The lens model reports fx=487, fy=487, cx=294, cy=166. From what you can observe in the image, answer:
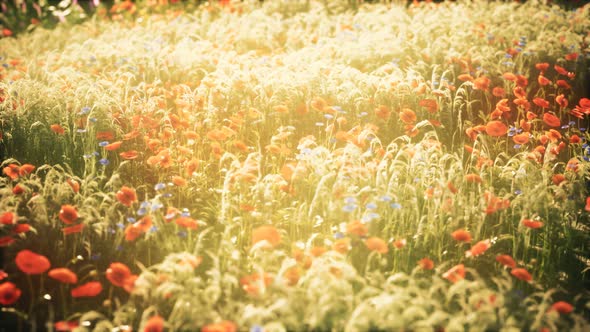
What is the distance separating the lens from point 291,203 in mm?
3006

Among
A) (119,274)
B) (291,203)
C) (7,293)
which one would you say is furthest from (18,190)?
(291,203)

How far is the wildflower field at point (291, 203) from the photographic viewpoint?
207 centimetres

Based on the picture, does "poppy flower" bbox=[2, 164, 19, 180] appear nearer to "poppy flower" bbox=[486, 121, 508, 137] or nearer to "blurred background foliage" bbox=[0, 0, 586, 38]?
"poppy flower" bbox=[486, 121, 508, 137]

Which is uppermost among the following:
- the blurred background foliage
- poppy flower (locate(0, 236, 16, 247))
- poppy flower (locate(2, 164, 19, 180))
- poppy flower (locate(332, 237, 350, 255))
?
the blurred background foliage

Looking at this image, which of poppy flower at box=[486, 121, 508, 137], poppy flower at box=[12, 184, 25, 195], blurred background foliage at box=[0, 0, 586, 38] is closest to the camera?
poppy flower at box=[12, 184, 25, 195]

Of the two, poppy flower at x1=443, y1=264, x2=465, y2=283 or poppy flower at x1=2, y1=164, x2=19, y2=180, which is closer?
poppy flower at x1=443, y1=264, x2=465, y2=283

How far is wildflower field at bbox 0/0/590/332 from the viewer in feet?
6.79

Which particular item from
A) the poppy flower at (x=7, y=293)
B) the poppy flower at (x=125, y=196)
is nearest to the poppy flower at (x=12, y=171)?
the poppy flower at (x=125, y=196)

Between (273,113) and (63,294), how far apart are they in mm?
1987

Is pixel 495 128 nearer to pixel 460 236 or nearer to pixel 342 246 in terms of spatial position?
pixel 460 236

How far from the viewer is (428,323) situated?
5.92ft

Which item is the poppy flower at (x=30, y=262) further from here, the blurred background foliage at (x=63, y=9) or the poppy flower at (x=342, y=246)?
the blurred background foliage at (x=63, y=9)

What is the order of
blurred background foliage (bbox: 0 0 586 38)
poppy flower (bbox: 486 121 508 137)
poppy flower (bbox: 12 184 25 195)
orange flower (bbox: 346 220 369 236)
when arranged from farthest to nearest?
blurred background foliage (bbox: 0 0 586 38) < poppy flower (bbox: 486 121 508 137) < poppy flower (bbox: 12 184 25 195) < orange flower (bbox: 346 220 369 236)

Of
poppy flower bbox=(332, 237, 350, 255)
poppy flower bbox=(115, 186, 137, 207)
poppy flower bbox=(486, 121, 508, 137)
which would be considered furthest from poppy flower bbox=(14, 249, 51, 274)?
poppy flower bbox=(486, 121, 508, 137)
